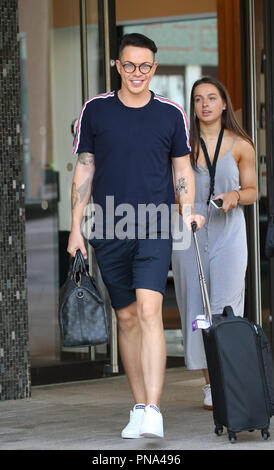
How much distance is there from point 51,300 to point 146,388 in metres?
2.25

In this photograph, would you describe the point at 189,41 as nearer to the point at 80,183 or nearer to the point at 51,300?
the point at 51,300

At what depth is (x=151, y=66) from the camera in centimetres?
416

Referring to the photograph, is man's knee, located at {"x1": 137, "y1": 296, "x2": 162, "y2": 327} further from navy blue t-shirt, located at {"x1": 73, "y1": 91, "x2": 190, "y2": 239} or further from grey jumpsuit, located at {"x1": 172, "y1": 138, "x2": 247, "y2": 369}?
grey jumpsuit, located at {"x1": 172, "y1": 138, "x2": 247, "y2": 369}

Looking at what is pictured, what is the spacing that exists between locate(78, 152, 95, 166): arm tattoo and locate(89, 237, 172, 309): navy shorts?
0.33 metres

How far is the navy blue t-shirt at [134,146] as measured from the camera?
4109mm

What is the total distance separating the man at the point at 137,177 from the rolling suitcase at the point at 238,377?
254mm

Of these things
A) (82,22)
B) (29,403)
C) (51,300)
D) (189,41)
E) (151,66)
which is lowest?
(29,403)

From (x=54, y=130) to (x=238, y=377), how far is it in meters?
3.04

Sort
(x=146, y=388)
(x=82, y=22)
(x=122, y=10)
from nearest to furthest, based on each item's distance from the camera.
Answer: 1. (x=146, y=388)
2. (x=82, y=22)
3. (x=122, y=10)

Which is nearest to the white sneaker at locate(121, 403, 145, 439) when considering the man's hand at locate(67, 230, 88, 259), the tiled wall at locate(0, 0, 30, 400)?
the man's hand at locate(67, 230, 88, 259)

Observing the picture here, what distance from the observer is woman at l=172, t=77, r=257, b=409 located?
4.84 metres

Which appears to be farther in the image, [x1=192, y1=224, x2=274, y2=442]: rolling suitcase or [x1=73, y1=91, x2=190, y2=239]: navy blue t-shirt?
[x1=73, y1=91, x2=190, y2=239]: navy blue t-shirt

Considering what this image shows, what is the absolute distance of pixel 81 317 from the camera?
4051 mm

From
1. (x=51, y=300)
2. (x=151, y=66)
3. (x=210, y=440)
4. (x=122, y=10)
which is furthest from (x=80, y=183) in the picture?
(x=122, y=10)
